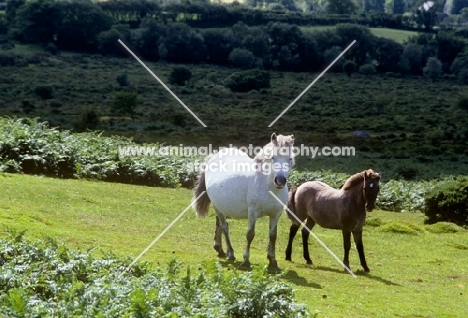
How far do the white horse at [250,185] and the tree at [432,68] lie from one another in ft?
504

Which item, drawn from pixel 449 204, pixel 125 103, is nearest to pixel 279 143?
pixel 449 204

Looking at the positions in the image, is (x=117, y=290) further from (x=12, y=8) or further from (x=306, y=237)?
(x=12, y=8)

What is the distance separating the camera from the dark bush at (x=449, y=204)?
92.5 feet

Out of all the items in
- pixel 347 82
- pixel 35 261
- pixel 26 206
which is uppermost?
pixel 35 261

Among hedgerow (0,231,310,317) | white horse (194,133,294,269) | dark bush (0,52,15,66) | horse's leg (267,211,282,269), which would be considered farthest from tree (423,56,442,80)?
hedgerow (0,231,310,317)

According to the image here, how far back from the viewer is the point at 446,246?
22.8 m

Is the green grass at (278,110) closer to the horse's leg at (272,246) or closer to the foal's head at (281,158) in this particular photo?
the horse's leg at (272,246)

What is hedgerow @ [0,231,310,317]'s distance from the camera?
30.8 feet

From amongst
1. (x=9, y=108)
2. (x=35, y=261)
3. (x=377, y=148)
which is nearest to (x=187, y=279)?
(x=35, y=261)

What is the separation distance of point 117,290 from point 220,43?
15847cm

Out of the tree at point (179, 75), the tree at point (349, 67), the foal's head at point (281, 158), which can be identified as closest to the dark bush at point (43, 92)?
the tree at point (179, 75)

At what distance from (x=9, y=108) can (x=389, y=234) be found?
242 ft

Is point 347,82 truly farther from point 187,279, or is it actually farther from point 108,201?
point 187,279

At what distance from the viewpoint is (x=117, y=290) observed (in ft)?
33.3
